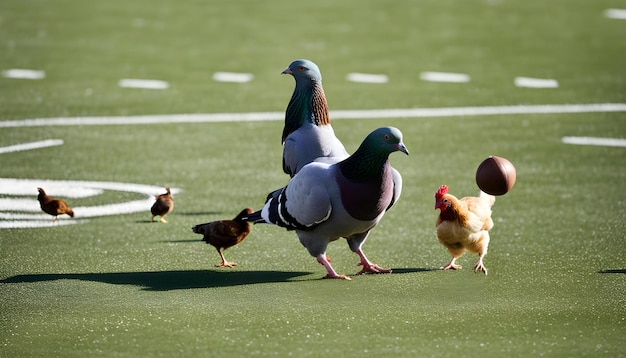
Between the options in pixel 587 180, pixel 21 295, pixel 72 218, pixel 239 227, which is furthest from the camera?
pixel 587 180

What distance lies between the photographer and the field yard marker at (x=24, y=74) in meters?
17.3

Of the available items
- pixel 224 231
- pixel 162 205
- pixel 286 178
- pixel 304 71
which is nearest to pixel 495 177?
pixel 304 71

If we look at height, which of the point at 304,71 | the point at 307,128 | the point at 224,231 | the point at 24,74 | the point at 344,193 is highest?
the point at 304,71

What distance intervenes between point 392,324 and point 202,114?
26.8 feet

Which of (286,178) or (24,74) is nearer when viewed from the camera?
(286,178)

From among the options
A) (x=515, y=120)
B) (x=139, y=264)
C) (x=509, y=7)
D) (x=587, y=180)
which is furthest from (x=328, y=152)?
(x=509, y=7)

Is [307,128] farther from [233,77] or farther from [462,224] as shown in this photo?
[233,77]

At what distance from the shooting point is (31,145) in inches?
545

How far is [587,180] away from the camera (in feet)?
40.3

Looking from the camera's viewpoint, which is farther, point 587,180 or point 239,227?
point 587,180

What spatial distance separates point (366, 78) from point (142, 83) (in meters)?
3.39

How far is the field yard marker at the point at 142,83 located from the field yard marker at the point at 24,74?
1.34 meters

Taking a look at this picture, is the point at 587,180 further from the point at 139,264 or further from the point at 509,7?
the point at 509,7

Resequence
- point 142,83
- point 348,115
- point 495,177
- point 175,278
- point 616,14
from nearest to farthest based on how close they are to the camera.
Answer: point 175,278
point 495,177
point 348,115
point 142,83
point 616,14
